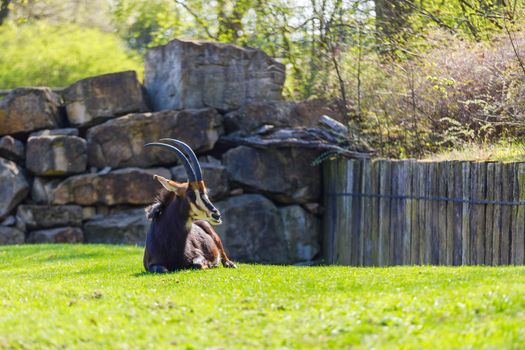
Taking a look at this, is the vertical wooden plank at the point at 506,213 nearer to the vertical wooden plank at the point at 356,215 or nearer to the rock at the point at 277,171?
the vertical wooden plank at the point at 356,215

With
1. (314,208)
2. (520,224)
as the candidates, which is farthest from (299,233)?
(520,224)

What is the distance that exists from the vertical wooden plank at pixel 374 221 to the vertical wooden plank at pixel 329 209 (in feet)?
5.64

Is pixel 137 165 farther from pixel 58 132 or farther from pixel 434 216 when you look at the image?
pixel 434 216

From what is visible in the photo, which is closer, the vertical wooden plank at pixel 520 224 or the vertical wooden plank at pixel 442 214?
the vertical wooden plank at pixel 520 224

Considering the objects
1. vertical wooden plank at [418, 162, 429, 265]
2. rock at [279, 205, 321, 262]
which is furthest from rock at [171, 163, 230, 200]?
vertical wooden plank at [418, 162, 429, 265]

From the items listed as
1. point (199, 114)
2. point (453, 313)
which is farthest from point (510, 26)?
point (453, 313)

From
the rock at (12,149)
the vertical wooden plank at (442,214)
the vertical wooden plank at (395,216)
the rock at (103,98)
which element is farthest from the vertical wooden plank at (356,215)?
the rock at (12,149)

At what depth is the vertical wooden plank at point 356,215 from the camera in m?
19.2

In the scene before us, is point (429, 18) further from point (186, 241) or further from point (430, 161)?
point (186, 241)

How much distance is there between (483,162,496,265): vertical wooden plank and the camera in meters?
15.0

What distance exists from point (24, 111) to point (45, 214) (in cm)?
255

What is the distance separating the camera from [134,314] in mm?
8109

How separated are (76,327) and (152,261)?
5129 mm

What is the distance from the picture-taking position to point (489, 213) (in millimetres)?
15062
